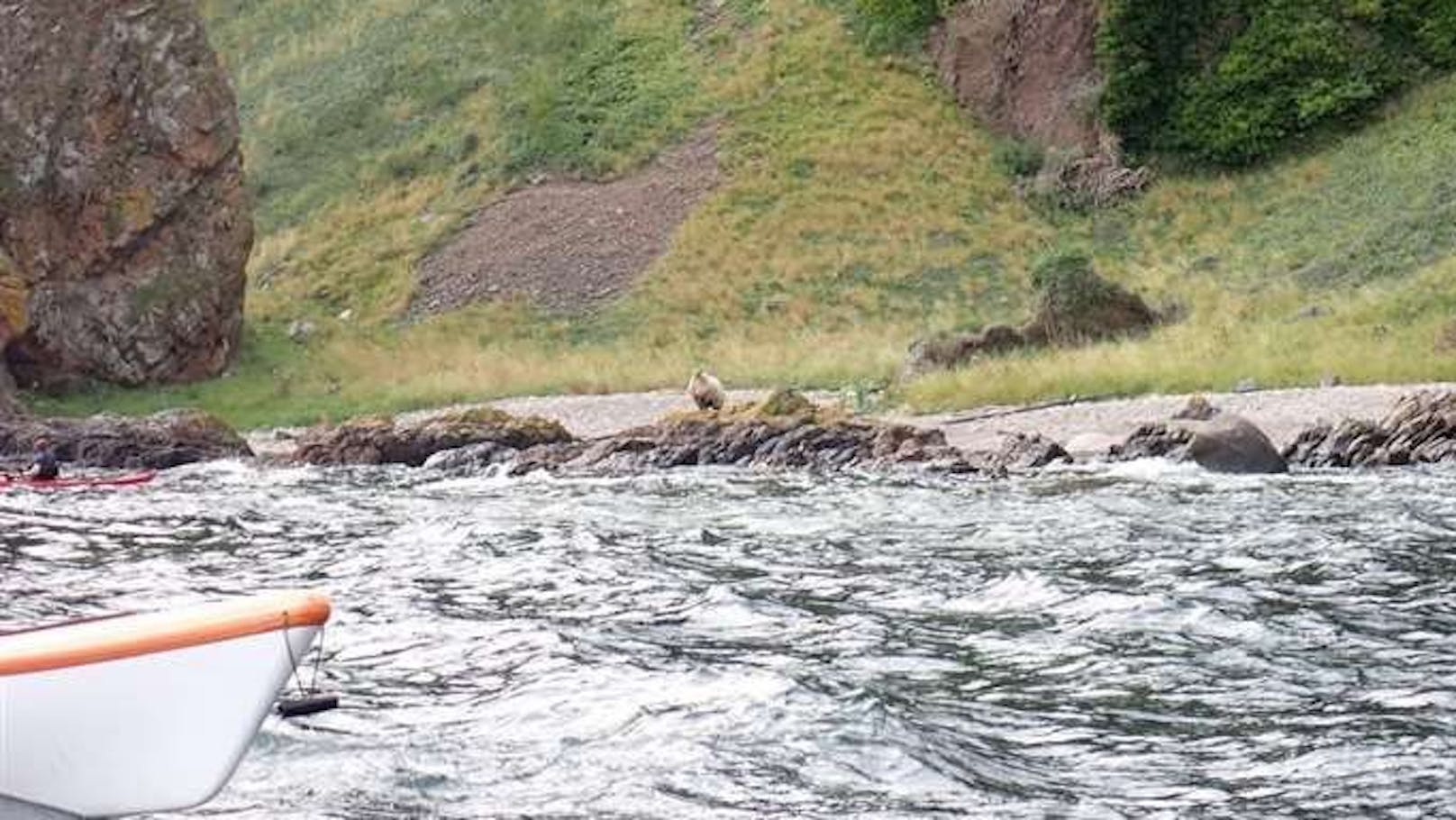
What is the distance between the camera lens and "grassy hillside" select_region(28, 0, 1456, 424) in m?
36.3

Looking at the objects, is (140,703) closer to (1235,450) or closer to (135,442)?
(1235,450)

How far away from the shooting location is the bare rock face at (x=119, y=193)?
4453cm

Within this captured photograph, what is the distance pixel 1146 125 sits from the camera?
54.9 m

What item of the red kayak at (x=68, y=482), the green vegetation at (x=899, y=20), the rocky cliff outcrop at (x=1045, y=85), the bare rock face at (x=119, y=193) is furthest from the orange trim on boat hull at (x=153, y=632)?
the green vegetation at (x=899, y=20)

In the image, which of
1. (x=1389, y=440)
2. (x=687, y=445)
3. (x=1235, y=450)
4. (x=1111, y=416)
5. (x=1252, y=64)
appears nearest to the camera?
(x=1235, y=450)

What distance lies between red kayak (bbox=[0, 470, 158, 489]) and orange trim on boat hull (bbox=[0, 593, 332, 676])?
68.4 feet

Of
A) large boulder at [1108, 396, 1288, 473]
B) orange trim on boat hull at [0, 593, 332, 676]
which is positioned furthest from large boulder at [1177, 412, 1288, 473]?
orange trim on boat hull at [0, 593, 332, 676]

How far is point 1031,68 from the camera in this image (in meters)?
57.6

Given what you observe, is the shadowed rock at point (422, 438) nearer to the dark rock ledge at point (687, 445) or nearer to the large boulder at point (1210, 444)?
the dark rock ledge at point (687, 445)

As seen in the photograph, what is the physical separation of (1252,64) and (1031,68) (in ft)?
21.9

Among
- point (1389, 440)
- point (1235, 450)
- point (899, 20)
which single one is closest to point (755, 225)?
point (899, 20)

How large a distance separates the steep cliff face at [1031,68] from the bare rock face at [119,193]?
71.9ft

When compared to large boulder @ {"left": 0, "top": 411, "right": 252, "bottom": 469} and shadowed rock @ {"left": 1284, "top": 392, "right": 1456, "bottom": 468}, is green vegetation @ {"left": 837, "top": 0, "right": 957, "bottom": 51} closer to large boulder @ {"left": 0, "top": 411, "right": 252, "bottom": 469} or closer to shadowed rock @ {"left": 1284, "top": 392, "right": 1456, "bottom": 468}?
large boulder @ {"left": 0, "top": 411, "right": 252, "bottom": 469}

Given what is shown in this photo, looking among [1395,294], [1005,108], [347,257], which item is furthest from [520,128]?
[1395,294]
